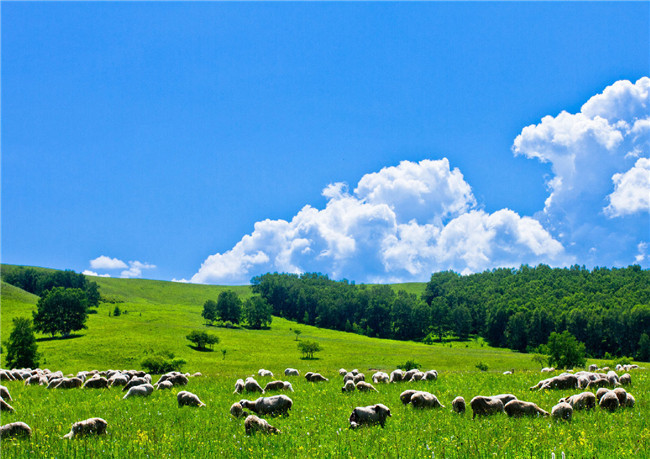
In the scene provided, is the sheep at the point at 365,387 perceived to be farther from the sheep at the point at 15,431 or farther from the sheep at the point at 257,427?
the sheep at the point at 15,431

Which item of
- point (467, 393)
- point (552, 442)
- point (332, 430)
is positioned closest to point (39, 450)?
point (332, 430)

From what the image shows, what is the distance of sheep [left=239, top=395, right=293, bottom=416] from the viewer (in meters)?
13.4

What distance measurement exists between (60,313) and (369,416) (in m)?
142

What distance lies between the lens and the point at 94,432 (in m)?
11.0

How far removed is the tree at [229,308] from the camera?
17750cm

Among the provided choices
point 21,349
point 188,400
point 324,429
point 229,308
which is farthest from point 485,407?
point 229,308

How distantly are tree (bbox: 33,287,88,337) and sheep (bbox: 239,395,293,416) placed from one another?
137m

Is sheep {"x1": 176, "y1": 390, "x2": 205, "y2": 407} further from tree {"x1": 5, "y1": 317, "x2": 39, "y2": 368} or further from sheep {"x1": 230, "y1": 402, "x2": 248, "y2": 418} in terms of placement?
tree {"x1": 5, "y1": 317, "x2": 39, "y2": 368}

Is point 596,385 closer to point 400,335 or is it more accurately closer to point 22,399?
point 22,399

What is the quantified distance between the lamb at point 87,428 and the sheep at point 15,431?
111cm

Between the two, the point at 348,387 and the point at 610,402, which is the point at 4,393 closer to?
the point at 348,387

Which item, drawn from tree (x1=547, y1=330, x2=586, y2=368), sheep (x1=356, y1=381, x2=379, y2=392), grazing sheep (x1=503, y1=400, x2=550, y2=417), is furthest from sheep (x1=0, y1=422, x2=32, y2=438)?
tree (x1=547, y1=330, x2=586, y2=368)

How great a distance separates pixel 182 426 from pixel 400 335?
196288 mm

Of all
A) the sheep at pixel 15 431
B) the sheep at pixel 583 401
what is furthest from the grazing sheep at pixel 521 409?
the sheep at pixel 15 431
